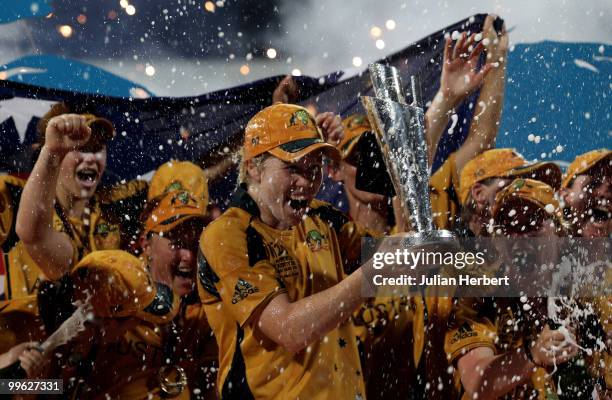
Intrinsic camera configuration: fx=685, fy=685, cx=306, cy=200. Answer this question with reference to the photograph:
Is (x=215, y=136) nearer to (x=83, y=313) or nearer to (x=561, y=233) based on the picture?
(x=83, y=313)

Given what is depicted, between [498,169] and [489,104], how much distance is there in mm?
243

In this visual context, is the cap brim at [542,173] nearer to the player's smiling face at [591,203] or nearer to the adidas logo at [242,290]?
the player's smiling face at [591,203]

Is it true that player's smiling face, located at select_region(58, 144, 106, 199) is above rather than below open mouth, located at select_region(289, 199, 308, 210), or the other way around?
above

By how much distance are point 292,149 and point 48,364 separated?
114cm

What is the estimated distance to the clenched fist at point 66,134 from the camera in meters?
2.43

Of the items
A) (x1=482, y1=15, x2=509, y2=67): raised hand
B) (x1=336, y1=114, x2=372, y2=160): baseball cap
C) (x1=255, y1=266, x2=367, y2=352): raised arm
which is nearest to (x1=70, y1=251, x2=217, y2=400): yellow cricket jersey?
(x1=255, y1=266, x2=367, y2=352): raised arm

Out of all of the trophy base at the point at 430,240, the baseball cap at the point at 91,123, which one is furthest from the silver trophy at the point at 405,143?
the baseball cap at the point at 91,123

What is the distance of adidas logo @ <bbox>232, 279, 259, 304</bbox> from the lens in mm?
2113

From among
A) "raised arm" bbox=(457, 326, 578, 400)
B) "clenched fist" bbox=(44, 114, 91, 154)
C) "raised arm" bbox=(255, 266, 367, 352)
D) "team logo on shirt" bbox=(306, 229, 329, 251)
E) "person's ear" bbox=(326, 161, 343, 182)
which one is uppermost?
"clenched fist" bbox=(44, 114, 91, 154)

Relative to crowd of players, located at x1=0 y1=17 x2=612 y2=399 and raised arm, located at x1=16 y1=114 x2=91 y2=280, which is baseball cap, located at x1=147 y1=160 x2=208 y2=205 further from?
raised arm, located at x1=16 y1=114 x2=91 y2=280

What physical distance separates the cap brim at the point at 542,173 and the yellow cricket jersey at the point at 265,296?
2.42 ft

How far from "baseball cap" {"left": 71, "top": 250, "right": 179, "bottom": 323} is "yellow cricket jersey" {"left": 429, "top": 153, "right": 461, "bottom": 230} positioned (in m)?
0.98

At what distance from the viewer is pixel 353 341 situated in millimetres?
2303

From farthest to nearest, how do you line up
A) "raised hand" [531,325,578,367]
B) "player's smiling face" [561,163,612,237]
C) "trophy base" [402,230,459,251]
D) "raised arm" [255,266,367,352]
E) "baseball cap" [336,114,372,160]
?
"player's smiling face" [561,163,612,237] → "baseball cap" [336,114,372,160] → "raised hand" [531,325,578,367] → "raised arm" [255,266,367,352] → "trophy base" [402,230,459,251]
